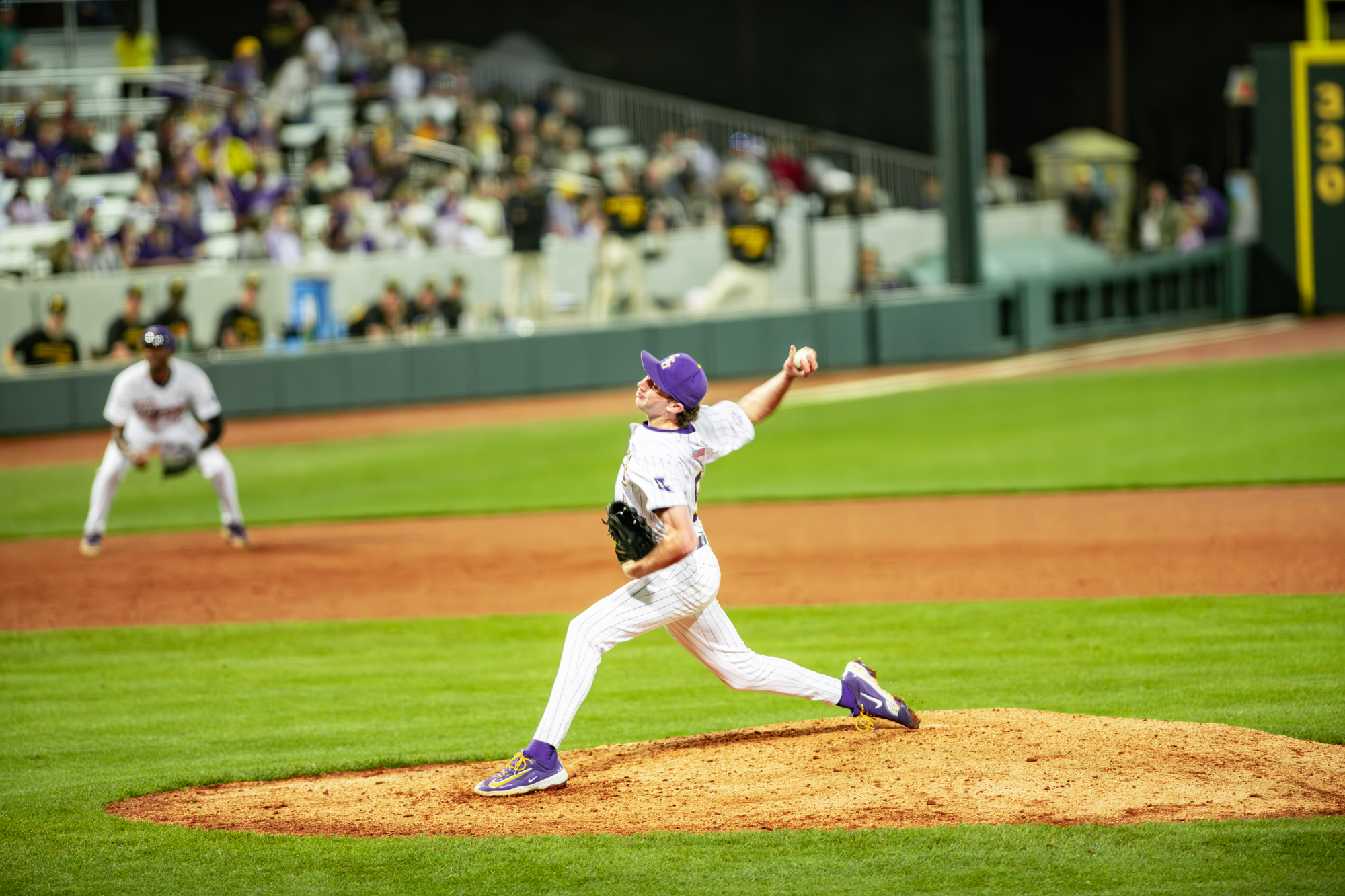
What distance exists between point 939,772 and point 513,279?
16.3m

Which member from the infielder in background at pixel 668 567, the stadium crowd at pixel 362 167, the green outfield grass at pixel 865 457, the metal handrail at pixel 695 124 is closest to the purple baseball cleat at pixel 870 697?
the infielder in background at pixel 668 567

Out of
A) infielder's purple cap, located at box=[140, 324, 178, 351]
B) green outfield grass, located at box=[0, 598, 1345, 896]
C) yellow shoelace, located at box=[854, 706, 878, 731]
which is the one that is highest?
infielder's purple cap, located at box=[140, 324, 178, 351]

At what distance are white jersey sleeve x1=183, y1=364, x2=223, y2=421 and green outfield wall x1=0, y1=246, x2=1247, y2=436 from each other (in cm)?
808

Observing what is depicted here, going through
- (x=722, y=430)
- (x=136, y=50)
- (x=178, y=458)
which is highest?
(x=136, y=50)

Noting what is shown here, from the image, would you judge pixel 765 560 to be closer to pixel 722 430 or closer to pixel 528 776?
pixel 722 430

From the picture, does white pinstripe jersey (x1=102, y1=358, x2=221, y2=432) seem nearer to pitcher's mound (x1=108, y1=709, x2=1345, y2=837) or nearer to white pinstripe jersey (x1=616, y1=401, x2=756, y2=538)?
pitcher's mound (x1=108, y1=709, x2=1345, y2=837)

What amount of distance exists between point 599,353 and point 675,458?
16169mm

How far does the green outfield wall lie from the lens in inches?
770

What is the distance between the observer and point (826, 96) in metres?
34.7

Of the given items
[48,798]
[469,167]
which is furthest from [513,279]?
[48,798]

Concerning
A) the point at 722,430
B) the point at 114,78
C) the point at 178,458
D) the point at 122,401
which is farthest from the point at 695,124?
the point at 722,430

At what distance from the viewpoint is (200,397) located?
1208 cm

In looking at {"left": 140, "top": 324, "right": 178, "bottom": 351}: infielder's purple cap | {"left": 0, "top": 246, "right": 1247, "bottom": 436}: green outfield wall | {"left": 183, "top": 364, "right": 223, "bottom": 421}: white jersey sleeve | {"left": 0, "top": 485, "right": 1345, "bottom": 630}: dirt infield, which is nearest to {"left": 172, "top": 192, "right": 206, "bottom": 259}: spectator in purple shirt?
{"left": 0, "top": 246, "right": 1247, "bottom": 436}: green outfield wall

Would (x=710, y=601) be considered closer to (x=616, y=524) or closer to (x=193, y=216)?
(x=616, y=524)
